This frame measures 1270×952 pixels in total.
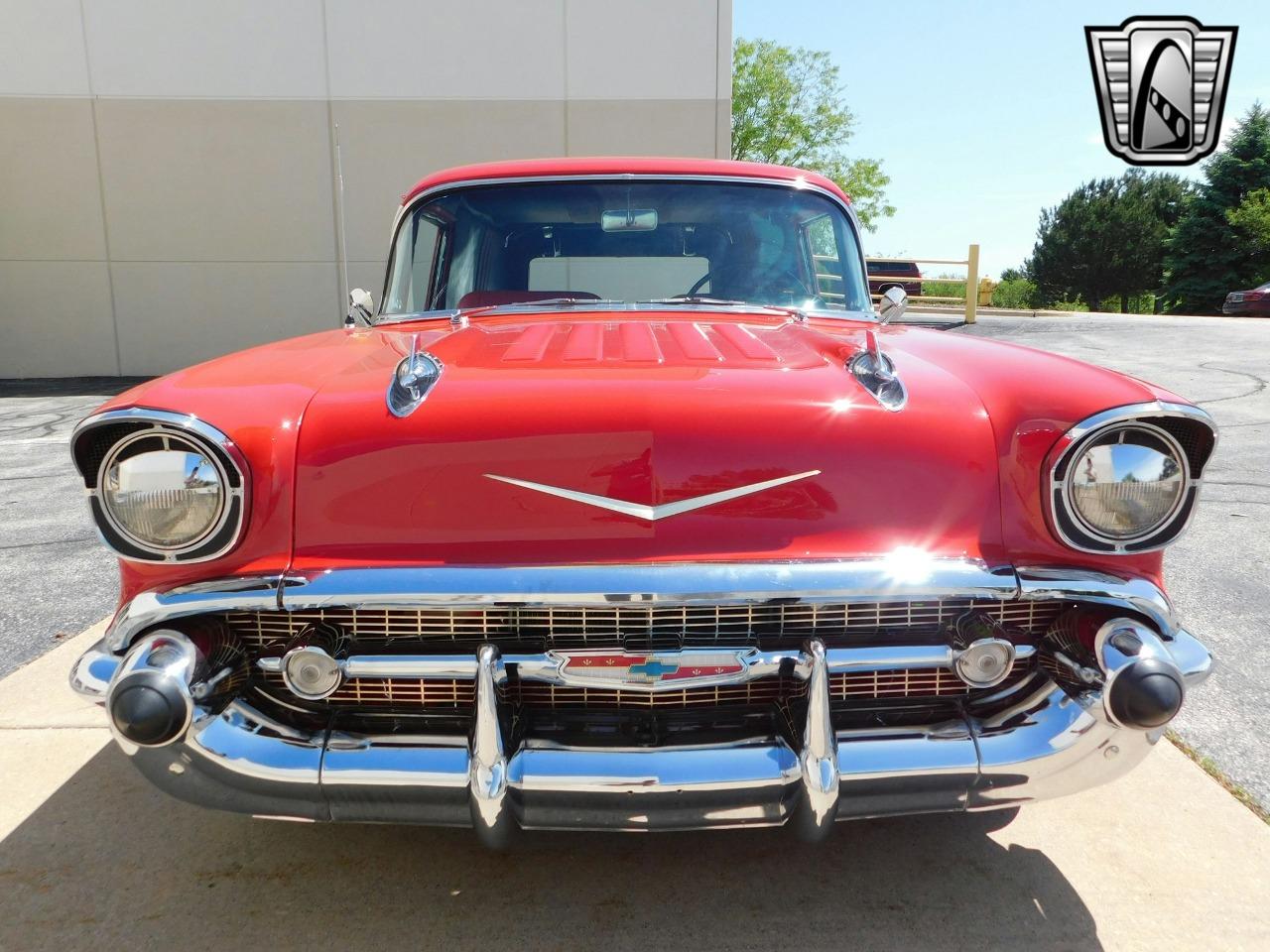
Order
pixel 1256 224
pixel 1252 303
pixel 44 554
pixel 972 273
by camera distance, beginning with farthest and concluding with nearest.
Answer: pixel 1256 224
pixel 1252 303
pixel 972 273
pixel 44 554

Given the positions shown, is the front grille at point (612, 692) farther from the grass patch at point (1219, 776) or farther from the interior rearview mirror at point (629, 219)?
the interior rearview mirror at point (629, 219)

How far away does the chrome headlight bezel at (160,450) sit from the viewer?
156cm

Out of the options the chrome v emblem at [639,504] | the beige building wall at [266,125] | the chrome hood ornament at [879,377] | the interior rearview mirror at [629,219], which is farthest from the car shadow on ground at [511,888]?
the beige building wall at [266,125]

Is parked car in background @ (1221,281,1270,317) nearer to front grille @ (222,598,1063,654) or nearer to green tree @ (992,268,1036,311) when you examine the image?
green tree @ (992,268,1036,311)

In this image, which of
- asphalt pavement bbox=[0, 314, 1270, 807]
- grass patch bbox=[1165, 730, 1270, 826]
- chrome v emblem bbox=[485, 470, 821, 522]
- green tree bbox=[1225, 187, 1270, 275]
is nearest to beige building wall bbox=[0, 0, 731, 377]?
asphalt pavement bbox=[0, 314, 1270, 807]

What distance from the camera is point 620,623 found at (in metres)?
1.58

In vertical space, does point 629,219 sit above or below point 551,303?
above

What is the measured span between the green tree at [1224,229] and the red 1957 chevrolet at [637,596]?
32.3 meters

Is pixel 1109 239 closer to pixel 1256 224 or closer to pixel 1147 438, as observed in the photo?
pixel 1256 224

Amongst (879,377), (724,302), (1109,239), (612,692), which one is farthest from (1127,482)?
(1109,239)

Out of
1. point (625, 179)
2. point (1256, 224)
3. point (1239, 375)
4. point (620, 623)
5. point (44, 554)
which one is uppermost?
point (1256, 224)

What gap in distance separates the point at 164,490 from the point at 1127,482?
1.69 m

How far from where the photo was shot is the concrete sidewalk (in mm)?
1696

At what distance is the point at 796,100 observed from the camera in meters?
28.8
